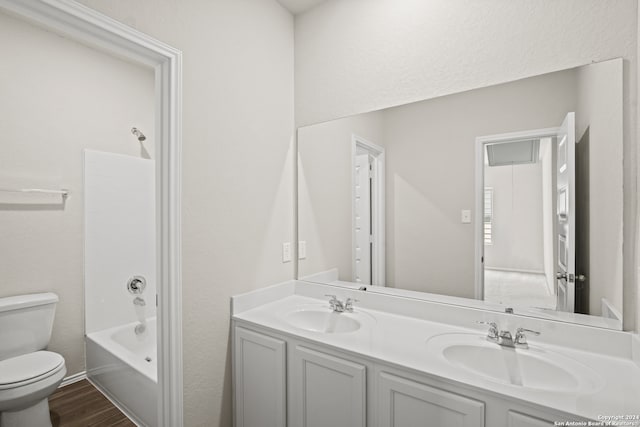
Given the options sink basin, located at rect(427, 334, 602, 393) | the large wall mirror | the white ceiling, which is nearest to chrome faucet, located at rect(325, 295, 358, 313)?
the large wall mirror

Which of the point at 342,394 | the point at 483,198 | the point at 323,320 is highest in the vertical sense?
the point at 483,198

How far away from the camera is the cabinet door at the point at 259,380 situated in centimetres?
142

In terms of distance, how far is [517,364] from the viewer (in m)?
1.18

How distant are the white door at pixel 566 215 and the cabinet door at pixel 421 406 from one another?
0.67 m

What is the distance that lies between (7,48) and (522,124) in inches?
125

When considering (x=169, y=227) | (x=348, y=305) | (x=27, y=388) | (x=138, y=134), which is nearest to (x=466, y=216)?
(x=348, y=305)

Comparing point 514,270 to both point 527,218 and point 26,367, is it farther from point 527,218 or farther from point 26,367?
point 26,367

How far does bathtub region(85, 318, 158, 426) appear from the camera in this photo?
1.83 m

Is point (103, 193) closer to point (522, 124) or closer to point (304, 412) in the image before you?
point (304, 412)

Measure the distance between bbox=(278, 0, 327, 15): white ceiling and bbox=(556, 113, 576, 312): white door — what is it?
1527 millimetres

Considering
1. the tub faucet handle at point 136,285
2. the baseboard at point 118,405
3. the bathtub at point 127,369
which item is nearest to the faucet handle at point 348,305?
the bathtub at point 127,369

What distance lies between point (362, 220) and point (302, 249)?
46 cm

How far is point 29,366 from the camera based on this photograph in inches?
71.7

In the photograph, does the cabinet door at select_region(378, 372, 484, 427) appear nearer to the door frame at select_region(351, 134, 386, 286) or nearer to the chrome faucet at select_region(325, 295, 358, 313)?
the chrome faucet at select_region(325, 295, 358, 313)
